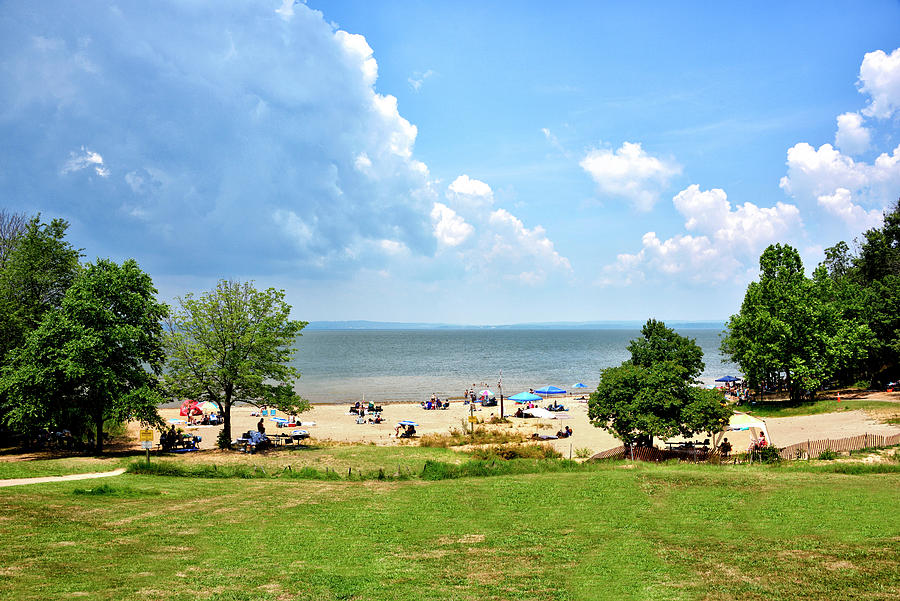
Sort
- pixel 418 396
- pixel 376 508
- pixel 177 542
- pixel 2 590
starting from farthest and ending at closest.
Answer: pixel 418 396
pixel 376 508
pixel 177 542
pixel 2 590

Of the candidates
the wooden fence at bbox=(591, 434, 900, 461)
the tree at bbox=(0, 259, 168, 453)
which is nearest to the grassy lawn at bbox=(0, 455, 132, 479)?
the tree at bbox=(0, 259, 168, 453)

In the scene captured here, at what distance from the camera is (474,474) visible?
1008 inches

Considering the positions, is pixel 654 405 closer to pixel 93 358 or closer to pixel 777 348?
pixel 777 348

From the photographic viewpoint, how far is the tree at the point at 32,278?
110 feet

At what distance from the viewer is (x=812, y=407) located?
1860 inches

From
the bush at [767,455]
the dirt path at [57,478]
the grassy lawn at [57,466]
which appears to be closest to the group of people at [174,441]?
the grassy lawn at [57,466]

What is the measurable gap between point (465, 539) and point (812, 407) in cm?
4408

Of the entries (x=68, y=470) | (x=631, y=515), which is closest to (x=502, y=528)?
(x=631, y=515)

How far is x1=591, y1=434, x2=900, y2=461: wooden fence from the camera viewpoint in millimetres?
27516

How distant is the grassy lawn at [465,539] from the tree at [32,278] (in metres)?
16.6

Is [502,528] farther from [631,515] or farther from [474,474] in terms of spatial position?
[474,474]

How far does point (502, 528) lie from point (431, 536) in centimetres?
229

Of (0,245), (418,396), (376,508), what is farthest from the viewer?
(418,396)

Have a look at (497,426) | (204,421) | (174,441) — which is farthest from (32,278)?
(497,426)
